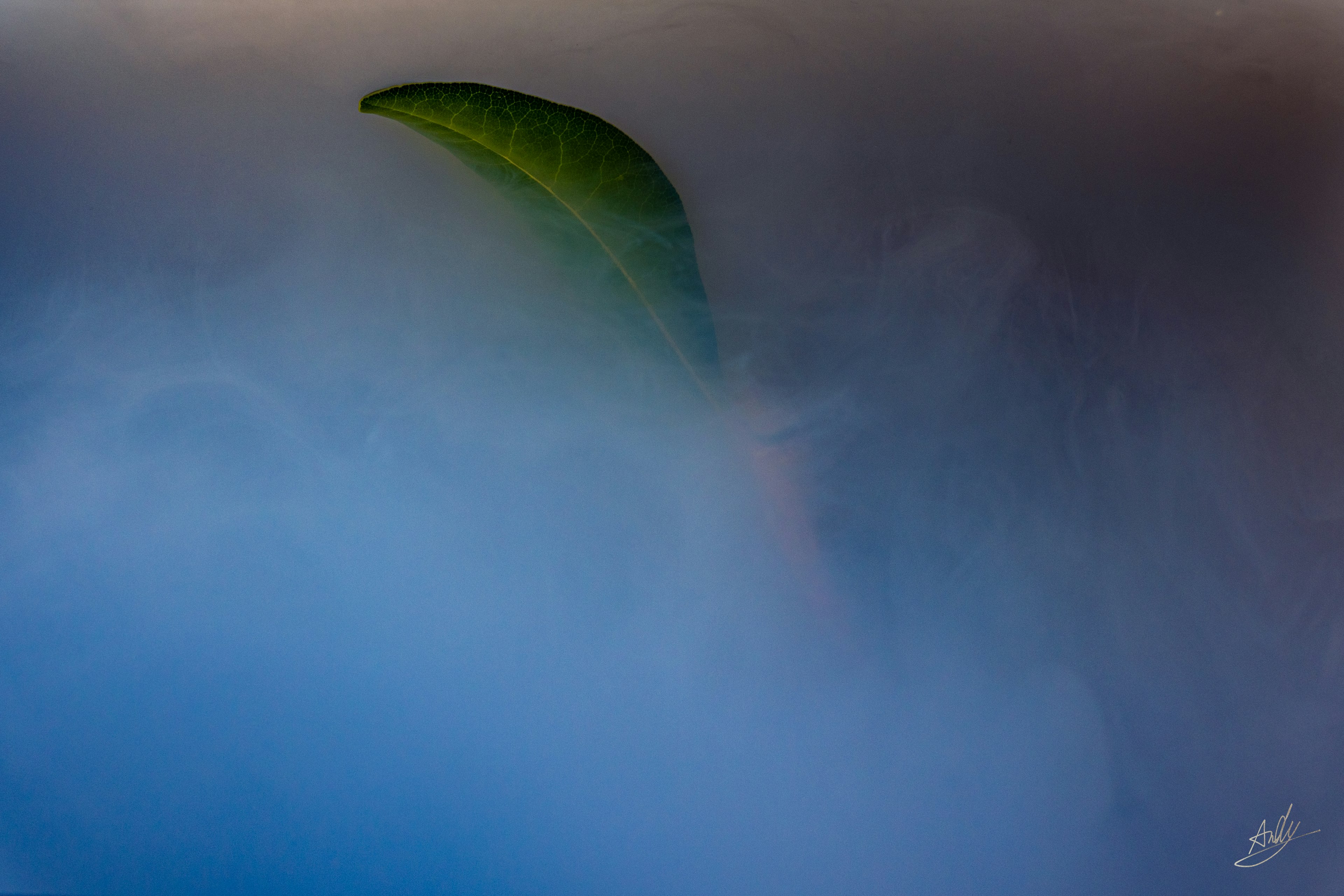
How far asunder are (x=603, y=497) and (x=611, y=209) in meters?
0.48

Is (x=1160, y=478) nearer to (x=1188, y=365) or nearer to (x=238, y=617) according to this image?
(x=1188, y=365)

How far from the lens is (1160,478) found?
1291 millimetres

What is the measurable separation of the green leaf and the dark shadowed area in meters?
0.04

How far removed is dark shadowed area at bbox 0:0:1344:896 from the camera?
4.06 ft

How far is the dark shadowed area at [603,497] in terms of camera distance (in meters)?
1.24
